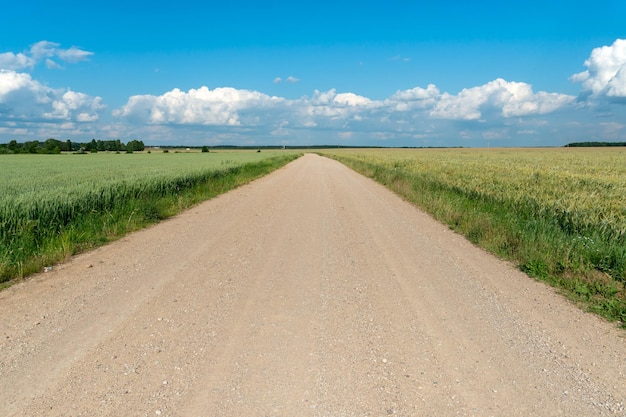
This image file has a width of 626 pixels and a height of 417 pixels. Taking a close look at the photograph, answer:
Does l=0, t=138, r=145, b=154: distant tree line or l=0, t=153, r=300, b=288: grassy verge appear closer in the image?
l=0, t=153, r=300, b=288: grassy verge

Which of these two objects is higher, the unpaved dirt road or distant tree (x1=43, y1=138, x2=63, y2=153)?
distant tree (x1=43, y1=138, x2=63, y2=153)

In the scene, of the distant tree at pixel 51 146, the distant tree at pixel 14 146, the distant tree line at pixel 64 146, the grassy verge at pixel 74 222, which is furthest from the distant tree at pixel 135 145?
the grassy verge at pixel 74 222

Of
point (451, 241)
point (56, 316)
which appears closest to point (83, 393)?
point (56, 316)

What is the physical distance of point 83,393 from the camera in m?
3.38

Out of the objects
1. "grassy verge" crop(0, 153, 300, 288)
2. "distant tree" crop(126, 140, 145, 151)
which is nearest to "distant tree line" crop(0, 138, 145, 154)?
"distant tree" crop(126, 140, 145, 151)

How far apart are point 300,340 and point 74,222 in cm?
764

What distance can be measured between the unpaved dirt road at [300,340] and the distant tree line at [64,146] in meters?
104

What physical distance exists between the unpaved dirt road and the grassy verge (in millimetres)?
499

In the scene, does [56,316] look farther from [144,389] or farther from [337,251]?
[337,251]

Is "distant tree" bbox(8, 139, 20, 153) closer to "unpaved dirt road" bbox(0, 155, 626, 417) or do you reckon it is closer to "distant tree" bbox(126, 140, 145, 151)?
"distant tree" bbox(126, 140, 145, 151)

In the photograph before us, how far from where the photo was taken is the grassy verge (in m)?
7.12

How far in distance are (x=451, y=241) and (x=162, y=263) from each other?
249 inches

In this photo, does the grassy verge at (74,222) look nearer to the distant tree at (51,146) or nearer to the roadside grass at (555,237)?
the roadside grass at (555,237)

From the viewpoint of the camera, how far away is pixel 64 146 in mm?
109938
